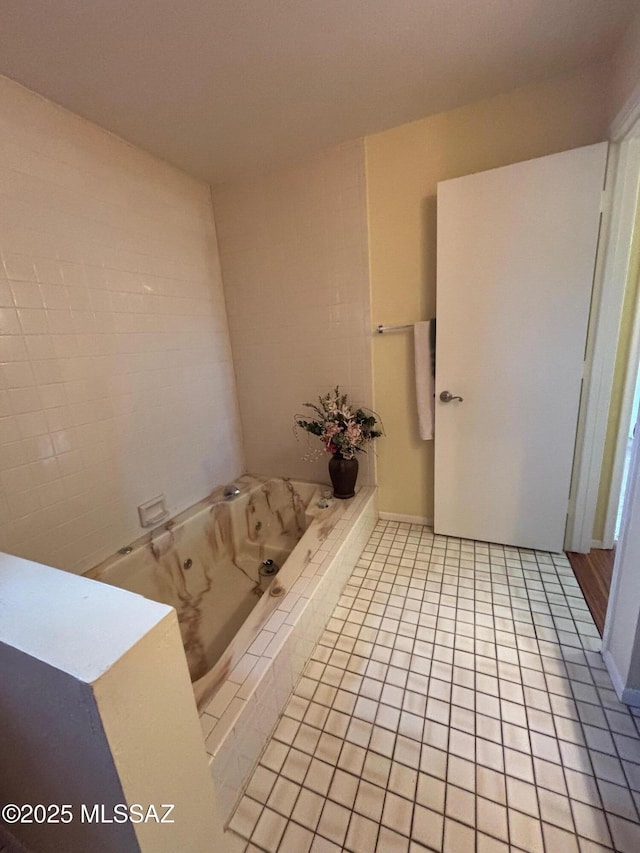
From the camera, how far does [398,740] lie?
101 centimetres

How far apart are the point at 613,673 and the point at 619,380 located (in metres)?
1.22

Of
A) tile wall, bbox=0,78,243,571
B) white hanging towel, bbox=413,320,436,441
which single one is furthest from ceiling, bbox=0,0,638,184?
white hanging towel, bbox=413,320,436,441

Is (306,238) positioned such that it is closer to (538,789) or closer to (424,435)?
(424,435)

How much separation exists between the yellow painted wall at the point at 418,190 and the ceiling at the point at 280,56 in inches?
3.1

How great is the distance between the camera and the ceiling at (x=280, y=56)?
1049 mm

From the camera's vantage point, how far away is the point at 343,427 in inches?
76.0

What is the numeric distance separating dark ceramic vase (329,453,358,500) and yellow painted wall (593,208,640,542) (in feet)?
4.14

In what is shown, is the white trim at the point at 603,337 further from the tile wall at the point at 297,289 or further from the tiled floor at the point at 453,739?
the tile wall at the point at 297,289

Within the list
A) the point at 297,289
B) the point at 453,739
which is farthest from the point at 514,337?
the point at 453,739

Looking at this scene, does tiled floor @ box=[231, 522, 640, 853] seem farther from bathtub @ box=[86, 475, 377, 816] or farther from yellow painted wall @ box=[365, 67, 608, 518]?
yellow painted wall @ box=[365, 67, 608, 518]

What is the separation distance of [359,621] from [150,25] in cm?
225

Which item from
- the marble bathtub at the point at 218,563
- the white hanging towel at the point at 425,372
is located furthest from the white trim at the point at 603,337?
the marble bathtub at the point at 218,563

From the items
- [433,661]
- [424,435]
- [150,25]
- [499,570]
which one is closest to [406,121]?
[150,25]

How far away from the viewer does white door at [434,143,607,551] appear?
1469 mm
